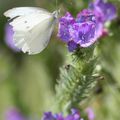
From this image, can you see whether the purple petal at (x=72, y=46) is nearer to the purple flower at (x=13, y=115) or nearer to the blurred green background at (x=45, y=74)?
the blurred green background at (x=45, y=74)

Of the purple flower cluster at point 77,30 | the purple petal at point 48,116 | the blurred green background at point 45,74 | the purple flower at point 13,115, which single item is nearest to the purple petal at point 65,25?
the purple flower cluster at point 77,30

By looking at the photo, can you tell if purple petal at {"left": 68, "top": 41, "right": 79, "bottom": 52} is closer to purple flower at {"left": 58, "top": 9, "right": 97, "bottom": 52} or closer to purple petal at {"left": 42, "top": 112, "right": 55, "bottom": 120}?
purple flower at {"left": 58, "top": 9, "right": 97, "bottom": 52}

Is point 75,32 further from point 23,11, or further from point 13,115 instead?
point 13,115

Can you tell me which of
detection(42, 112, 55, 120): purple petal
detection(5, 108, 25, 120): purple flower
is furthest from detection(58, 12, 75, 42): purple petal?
detection(5, 108, 25, 120): purple flower

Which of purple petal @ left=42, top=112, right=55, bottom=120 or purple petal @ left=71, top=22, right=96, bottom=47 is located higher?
purple petal @ left=71, top=22, right=96, bottom=47

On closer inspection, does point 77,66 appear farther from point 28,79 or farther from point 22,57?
point 22,57

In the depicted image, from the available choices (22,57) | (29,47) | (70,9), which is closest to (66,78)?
(29,47)
